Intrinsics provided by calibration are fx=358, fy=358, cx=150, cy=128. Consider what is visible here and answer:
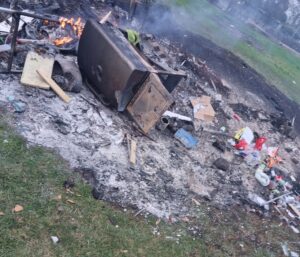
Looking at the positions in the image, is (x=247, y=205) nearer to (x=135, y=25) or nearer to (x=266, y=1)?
(x=135, y=25)

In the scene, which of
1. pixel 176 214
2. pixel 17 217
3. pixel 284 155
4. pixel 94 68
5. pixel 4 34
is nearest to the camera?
pixel 17 217

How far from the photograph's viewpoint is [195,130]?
8883 mm

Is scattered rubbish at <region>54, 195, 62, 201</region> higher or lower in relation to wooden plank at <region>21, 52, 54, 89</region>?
lower

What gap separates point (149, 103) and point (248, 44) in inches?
513

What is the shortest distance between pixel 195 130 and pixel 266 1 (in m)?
20.5

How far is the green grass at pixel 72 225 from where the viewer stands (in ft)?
15.8

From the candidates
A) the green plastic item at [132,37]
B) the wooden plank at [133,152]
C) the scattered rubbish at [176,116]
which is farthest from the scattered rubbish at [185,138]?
the green plastic item at [132,37]

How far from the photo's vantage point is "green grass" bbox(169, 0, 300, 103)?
52.0ft

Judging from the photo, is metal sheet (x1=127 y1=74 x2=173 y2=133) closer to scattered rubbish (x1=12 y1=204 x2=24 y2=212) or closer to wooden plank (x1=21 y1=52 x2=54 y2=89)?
wooden plank (x1=21 y1=52 x2=54 y2=89)

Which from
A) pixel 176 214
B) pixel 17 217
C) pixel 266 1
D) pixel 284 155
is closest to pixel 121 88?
pixel 176 214

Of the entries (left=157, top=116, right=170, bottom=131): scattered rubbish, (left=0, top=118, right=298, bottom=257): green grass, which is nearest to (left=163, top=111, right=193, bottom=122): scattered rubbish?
(left=157, top=116, right=170, bottom=131): scattered rubbish

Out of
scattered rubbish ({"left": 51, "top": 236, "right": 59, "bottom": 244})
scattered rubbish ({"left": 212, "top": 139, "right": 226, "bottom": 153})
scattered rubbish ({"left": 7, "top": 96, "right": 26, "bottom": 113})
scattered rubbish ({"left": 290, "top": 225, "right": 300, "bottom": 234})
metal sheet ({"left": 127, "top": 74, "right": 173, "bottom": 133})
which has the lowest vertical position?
scattered rubbish ({"left": 7, "top": 96, "right": 26, "bottom": 113})

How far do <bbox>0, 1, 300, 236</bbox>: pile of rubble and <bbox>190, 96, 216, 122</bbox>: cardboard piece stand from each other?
33 millimetres

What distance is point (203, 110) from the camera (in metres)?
9.52
